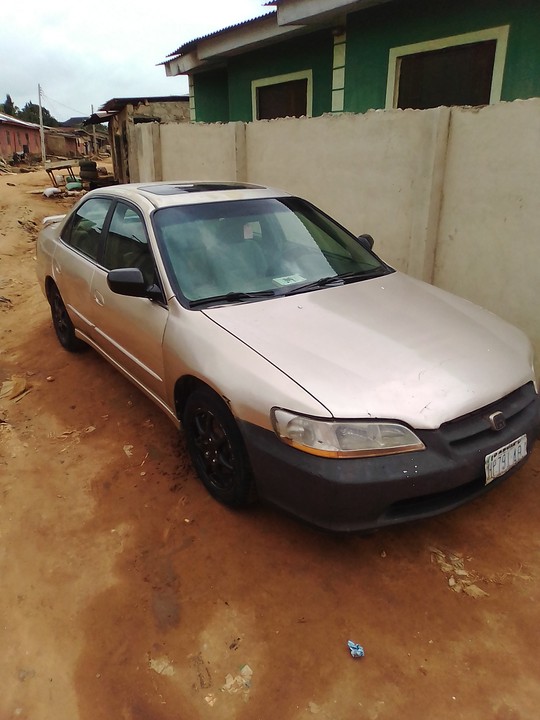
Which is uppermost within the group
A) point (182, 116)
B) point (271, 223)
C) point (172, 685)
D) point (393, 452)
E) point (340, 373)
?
point (182, 116)

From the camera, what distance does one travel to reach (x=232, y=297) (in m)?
2.98

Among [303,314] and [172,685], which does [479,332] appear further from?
[172,685]

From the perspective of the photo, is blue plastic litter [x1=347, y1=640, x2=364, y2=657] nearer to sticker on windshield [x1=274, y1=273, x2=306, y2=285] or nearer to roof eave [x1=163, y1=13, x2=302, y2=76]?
sticker on windshield [x1=274, y1=273, x2=306, y2=285]

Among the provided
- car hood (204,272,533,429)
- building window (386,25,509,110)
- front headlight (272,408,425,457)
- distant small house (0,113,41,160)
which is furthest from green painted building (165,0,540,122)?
distant small house (0,113,41,160)

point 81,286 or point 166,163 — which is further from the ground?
point 166,163

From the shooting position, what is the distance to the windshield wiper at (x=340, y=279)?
10.3ft

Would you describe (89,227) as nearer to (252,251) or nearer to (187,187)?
(187,187)

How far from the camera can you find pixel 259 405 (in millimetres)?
2359

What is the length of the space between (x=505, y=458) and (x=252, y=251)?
1.86 m

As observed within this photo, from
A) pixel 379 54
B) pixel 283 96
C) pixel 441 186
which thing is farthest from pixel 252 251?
pixel 283 96

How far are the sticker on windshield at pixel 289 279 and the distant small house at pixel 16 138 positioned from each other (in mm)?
40374

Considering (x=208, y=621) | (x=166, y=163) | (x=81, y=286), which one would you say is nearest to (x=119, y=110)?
(x=166, y=163)

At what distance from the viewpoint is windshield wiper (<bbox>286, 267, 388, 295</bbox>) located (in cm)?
315

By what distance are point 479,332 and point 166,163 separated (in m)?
6.57
